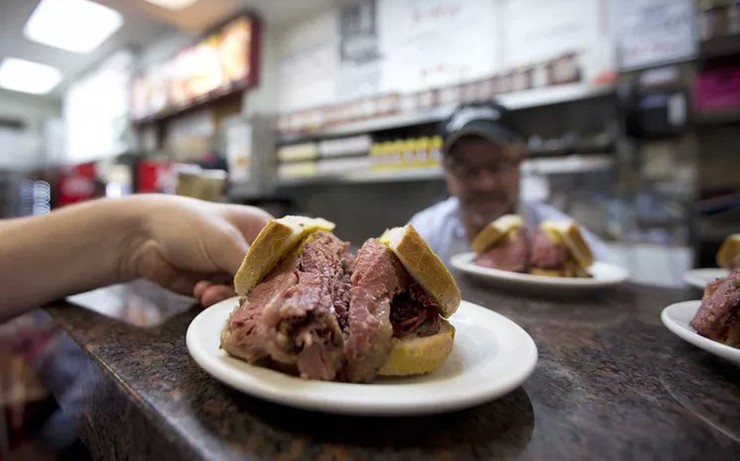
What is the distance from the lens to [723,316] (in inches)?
24.1

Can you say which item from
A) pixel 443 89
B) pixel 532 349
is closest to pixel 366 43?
pixel 443 89

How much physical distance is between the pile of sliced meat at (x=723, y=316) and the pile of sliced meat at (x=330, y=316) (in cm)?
47

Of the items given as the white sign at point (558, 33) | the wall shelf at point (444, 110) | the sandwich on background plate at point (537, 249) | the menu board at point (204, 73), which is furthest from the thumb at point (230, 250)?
the menu board at point (204, 73)

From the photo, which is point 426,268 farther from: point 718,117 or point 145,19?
point 145,19

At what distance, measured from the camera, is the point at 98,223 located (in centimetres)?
91

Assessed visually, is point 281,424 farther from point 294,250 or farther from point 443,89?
point 443,89

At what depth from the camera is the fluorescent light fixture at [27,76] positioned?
6480 mm

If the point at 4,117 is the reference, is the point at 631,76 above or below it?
below

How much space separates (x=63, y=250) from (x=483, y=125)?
2.05 m

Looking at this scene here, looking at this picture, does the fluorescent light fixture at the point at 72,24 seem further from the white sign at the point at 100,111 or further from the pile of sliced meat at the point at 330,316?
the pile of sliced meat at the point at 330,316

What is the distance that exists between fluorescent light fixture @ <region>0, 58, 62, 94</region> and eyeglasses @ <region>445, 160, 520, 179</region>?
25.1 feet

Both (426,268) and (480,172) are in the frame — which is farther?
(480,172)

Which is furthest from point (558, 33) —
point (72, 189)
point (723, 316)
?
point (72, 189)

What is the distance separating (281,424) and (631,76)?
328cm
